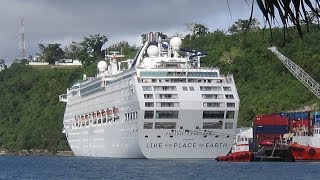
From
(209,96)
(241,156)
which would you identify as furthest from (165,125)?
(241,156)

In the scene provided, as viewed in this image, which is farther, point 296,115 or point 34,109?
point 34,109

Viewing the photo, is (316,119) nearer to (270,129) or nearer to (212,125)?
(270,129)

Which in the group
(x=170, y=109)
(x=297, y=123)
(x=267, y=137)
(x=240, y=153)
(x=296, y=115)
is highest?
(x=296, y=115)

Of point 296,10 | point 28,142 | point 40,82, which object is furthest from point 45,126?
point 296,10

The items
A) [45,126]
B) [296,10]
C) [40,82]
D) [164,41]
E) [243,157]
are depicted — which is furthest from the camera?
[40,82]

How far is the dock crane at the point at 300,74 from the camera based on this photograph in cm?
12256

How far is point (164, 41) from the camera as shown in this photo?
332 ft

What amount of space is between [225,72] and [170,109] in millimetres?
57587

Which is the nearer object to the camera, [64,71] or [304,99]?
[304,99]

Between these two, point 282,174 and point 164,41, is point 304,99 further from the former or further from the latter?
point 282,174

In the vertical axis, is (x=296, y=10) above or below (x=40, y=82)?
below

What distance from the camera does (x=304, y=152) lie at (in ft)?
314

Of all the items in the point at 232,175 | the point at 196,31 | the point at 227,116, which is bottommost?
the point at 232,175

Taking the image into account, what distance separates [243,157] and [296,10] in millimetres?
89444
